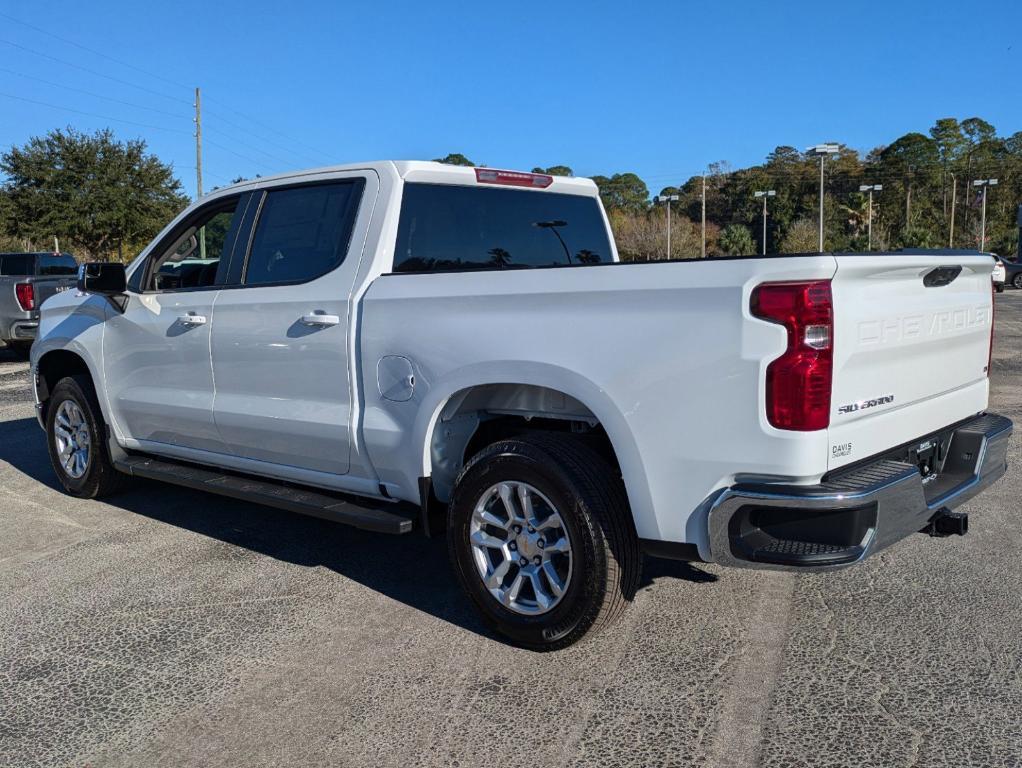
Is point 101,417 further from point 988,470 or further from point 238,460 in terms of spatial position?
point 988,470

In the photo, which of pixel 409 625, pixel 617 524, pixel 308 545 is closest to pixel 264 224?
pixel 308 545

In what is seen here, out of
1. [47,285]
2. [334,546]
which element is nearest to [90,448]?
[334,546]

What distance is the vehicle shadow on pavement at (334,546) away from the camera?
14.4 ft

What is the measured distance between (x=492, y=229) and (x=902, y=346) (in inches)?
87.4

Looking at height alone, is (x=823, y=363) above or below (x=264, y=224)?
below

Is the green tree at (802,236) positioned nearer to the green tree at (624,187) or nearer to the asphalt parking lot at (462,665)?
the green tree at (624,187)

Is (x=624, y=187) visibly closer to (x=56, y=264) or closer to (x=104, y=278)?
(x=56, y=264)

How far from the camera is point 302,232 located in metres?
4.66

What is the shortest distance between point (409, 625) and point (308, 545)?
4.62ft

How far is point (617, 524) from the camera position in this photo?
3.43 meters

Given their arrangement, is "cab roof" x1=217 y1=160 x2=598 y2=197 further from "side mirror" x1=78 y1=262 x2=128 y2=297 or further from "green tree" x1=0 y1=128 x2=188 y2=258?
"green tree" x1=0 y1=128 x2=188 y2=258

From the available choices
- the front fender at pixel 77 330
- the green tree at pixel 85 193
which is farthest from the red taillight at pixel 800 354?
the green tree at pixel 85 193

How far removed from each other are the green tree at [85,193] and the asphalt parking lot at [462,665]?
3642cm

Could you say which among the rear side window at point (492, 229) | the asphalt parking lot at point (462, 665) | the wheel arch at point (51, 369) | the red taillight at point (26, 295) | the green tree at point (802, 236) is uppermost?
the green tree at point (802, 236)
